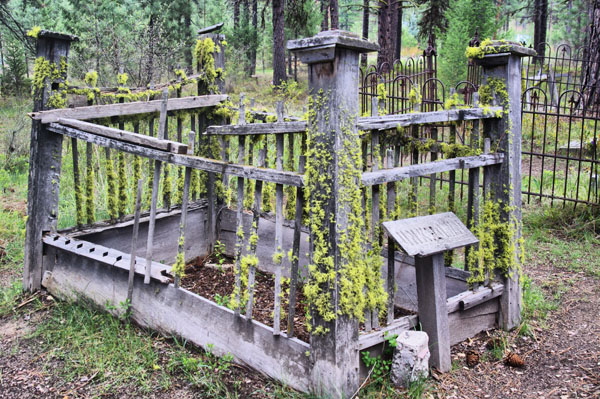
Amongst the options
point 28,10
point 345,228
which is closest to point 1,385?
point 345,228

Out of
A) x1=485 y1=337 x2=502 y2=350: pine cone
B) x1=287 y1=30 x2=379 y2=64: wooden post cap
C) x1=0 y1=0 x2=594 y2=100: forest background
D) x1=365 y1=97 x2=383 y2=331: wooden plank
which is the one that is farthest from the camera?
x1=0 y1=0 x2=594 y2=100: forest background

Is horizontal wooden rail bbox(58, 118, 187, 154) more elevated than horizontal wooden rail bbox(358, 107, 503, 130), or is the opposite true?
horizontal wooden rail bbox(358, 107, 503, 130)

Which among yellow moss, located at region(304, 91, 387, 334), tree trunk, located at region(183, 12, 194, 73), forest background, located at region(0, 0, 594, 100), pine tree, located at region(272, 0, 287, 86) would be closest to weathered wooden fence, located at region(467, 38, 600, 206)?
yellow moss, located at region(304, 91, 387, 334)

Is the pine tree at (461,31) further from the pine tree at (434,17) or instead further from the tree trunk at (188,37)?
the tree trunk at (188,37)

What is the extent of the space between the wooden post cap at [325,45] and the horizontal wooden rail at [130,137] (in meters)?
1.09

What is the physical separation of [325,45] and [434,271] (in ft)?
4.98

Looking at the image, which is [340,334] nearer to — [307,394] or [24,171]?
[307,394]

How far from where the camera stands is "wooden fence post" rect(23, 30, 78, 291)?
4535 mm

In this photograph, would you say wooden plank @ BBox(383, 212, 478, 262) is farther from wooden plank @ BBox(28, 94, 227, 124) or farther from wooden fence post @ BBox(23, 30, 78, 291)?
wooden fence post @ BBox(23, 30, 78, 291)

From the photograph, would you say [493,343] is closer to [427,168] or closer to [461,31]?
[427,168]

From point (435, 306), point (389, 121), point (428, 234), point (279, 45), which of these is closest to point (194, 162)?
point (389, 121)

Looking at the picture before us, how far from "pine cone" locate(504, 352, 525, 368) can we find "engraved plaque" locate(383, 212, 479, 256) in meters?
0.83

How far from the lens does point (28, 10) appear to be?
20.5m

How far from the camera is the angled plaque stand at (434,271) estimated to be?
3.20 m
